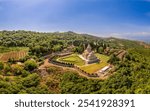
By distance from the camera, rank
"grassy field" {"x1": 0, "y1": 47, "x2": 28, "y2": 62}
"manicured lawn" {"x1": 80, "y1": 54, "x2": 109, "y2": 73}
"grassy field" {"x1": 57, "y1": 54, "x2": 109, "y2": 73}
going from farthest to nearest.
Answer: "grassy field" {"x1": 0, "y1": 47, "x2": 28, "y2": 62} → "grassy field" {"x1": 57, "y1": 54, "x2": 109, "y2": 73} → "manicured lawn" {"x1": 80, "y1": 54, "x2": 109, "y2": 73}

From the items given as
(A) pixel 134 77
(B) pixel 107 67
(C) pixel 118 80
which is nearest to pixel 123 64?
(B) pixel 107 67

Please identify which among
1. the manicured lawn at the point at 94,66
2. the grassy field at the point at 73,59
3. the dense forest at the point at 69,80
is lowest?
the dense forest at the point at 69,80

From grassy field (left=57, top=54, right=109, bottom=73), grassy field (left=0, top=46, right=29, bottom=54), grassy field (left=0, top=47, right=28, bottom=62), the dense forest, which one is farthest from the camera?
grassy field (left=0, top=46, right=29, bottom=54)

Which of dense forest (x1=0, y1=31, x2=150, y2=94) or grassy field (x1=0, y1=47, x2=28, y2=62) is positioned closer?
dense forest (x1=0, y1=31, x2=150, y2=94)

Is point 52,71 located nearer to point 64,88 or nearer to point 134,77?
point 64,88

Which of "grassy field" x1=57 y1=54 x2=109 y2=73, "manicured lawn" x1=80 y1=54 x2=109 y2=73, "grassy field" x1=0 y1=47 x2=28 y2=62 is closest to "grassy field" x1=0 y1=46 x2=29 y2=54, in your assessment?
"grassy field" x1=0 y1=47 x2=28 y2=62

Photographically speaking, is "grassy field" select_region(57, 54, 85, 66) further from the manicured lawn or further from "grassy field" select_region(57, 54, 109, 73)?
the manicured lawn

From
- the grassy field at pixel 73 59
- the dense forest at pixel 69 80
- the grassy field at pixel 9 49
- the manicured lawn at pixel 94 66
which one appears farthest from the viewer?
the grassy field at pixel 9 49

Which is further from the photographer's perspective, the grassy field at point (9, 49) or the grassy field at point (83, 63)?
the grassy field at point (9, 49)

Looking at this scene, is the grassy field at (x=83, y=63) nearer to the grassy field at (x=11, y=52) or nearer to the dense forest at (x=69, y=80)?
the dense forest at (x=69, y=80)

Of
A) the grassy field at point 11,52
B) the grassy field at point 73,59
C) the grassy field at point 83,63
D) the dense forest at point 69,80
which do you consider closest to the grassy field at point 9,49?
the grassy field at point 11,52

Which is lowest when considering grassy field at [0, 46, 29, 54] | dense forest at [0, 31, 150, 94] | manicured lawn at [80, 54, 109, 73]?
dense forest at [0, 31, 150, 94]

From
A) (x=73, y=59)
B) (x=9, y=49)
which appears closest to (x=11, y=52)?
(x=9, y=49)
